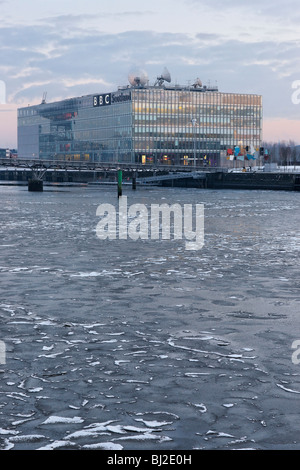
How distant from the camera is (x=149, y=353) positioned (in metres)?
10.7

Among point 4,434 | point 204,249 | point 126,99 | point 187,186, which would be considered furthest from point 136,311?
point 126,99

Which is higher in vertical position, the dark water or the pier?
the pier

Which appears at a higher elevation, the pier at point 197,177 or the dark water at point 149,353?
the pier at point 197,177

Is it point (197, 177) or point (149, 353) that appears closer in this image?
point (149, 353)

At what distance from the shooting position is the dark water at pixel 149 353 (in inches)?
298

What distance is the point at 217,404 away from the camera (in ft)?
27.5

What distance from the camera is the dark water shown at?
7.58m

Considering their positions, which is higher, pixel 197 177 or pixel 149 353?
pixel 197 177

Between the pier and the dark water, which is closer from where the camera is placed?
the dark water

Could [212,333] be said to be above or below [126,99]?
below

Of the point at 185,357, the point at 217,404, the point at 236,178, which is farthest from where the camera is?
the point at 236,178
